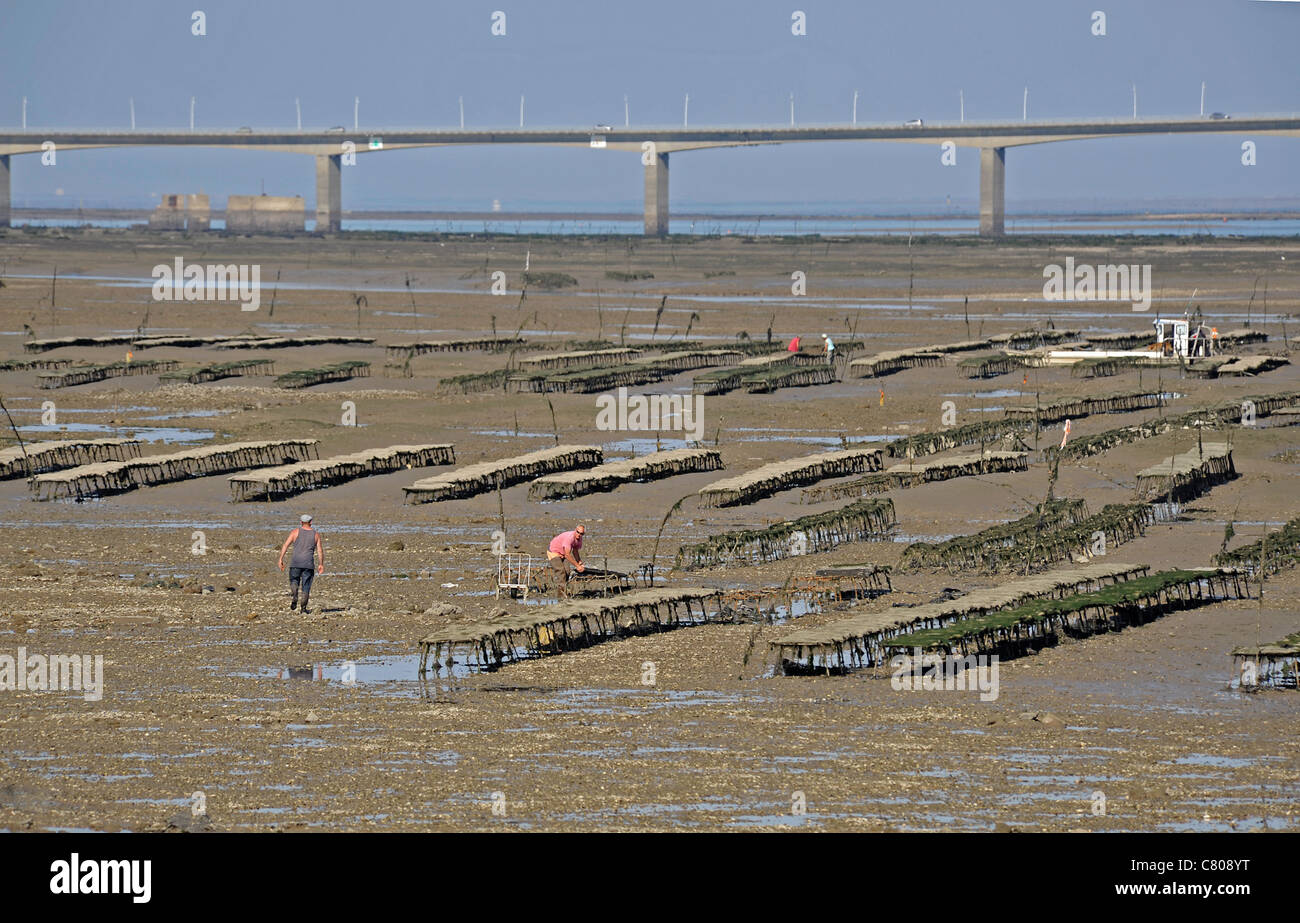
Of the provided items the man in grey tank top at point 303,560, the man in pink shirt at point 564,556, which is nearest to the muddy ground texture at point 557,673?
the man in grey tank top at point 303,560

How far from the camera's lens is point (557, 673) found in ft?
80.5

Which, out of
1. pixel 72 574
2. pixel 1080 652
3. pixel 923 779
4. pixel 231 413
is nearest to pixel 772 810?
pixel 923 779

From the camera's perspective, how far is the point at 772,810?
58.7 feet

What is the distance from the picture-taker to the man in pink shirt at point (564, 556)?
28609 mm

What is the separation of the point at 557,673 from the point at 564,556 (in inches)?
→ 174

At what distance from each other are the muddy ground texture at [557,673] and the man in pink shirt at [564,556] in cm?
120

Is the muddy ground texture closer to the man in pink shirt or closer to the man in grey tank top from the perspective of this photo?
the man in grey tank top

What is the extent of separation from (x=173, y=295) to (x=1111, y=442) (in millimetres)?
67275

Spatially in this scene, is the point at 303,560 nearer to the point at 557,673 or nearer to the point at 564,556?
the point at 564,556

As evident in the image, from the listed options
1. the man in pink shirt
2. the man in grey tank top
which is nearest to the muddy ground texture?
the man in grey tank top

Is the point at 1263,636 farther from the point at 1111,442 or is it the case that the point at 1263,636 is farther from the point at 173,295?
the point at 173,295

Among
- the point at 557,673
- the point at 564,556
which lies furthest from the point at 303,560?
the point at 557,673

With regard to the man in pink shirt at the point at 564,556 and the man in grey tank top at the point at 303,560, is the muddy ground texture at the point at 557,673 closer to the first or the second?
the man in grey tank top at the point at 303,560

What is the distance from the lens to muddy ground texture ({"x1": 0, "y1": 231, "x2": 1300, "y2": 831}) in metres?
18.4
